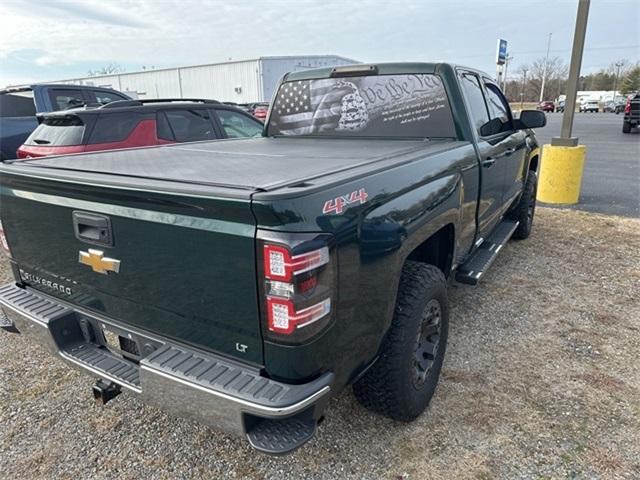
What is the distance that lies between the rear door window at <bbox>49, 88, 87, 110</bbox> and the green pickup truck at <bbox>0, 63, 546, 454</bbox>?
5966 mm

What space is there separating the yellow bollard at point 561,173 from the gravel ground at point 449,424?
4.23 m

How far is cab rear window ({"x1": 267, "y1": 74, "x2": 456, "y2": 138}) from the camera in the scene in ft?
11.0

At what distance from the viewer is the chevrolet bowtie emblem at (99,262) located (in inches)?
81.0

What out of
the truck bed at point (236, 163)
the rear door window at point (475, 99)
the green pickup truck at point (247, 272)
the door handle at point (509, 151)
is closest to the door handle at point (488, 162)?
the green pickup truck at point (247, 272)

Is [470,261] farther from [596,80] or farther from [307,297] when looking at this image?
[596,80]

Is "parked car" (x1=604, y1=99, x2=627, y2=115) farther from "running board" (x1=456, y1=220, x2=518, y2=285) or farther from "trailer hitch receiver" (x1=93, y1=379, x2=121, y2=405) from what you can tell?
"trailer hitch receiver" (x1=93, y1=379, x2=121, y2=405)

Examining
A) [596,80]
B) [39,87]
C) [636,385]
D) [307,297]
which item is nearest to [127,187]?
[307,297]

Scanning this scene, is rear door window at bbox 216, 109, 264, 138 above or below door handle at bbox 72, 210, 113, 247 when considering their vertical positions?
above

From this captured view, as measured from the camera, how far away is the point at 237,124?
6816 millimetres

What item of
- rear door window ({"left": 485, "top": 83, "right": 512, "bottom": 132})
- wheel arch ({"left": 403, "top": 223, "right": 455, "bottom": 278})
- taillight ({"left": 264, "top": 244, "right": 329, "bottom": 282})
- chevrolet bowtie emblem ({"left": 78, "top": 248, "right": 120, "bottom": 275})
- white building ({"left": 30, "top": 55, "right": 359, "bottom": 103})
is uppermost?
white building ({"left": 30, "top": 55, "right": 359, "bottom": 103})

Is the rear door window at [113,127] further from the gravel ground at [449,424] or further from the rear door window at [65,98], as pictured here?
the rear door window at [65,98]

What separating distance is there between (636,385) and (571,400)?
0.51 m

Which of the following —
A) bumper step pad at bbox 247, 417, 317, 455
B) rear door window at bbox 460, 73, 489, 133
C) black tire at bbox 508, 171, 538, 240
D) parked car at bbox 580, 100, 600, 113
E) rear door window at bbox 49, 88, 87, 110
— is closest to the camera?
bumper step pad at bbox 247, 417, 317, 455

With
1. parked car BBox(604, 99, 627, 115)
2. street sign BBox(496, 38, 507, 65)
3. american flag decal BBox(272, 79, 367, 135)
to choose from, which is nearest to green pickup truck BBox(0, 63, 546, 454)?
american flag decal BBox(272, 79, 367, 135)
